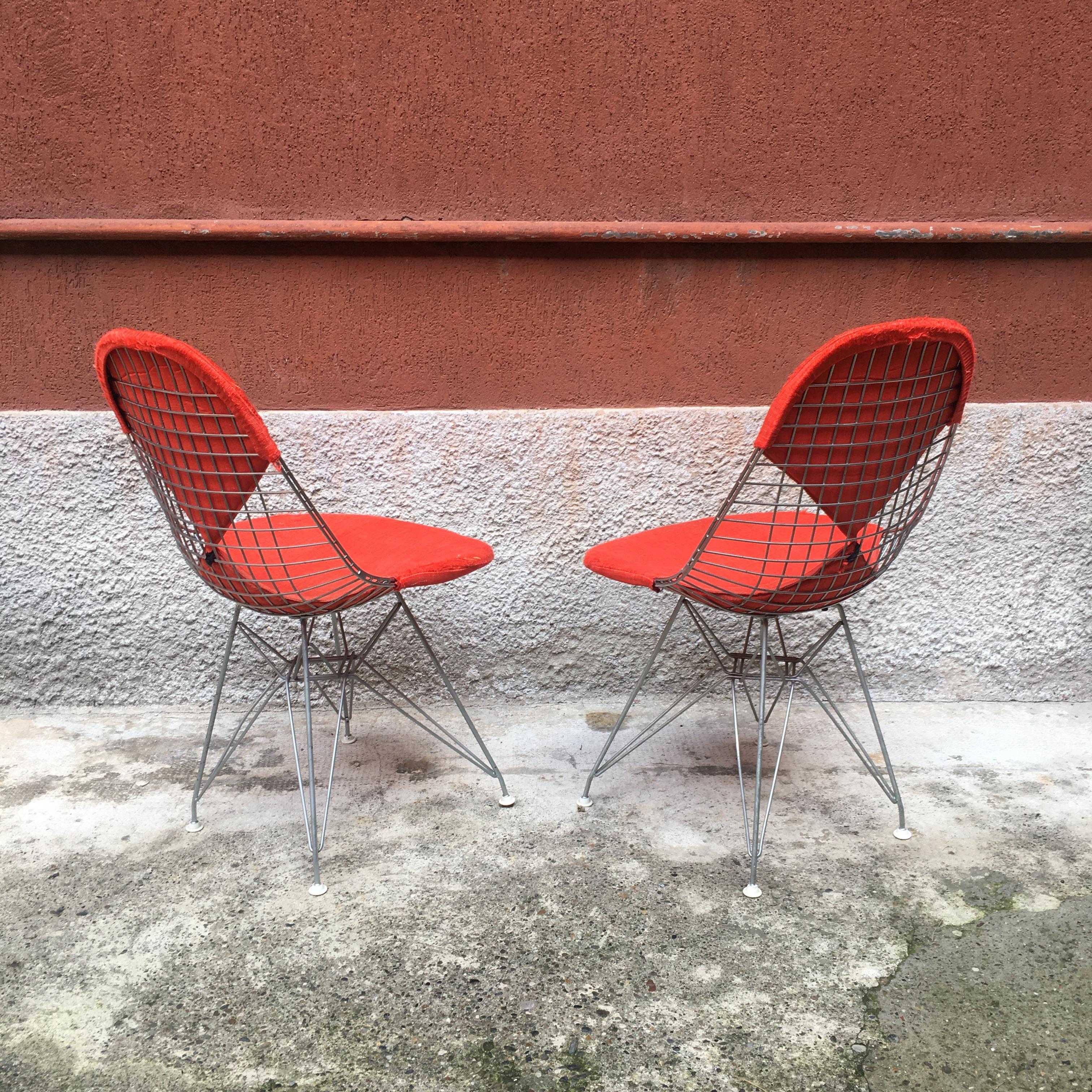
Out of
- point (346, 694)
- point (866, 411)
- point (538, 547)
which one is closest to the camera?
point (866, 411)

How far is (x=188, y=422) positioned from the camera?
2021 millimetres

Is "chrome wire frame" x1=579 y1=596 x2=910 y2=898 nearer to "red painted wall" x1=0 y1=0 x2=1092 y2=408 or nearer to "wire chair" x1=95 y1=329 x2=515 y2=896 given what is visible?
"wire chair" x1=95 y1=329 x2=515 y2=896

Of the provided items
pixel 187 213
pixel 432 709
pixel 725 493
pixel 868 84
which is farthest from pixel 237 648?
pixel 868 84

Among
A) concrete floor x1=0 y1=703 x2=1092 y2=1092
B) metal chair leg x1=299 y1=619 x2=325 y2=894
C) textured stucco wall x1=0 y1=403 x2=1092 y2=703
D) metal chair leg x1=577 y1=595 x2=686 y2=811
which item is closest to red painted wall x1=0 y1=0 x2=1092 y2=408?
textured stucco wall x1=0 y1=403 x2=1092 y2=703

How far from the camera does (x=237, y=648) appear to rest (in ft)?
10.2

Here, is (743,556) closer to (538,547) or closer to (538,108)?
(538,547)

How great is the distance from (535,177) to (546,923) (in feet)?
6.70

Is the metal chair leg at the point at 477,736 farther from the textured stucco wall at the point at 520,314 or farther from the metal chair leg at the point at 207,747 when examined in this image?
the textured stucco wall at the point at 520,314

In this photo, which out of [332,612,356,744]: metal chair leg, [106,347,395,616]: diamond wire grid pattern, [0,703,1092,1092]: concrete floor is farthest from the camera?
[332,612,356,744]: metal chair leg

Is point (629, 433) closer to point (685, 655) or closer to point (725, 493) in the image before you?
point (725, 493)

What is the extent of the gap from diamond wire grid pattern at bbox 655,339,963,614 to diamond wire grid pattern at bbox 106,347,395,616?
0.74 metres

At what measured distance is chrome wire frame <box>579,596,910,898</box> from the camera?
7.32 ft

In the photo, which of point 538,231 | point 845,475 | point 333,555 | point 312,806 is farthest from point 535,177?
point 312,806

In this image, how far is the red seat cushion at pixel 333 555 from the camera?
216cm
